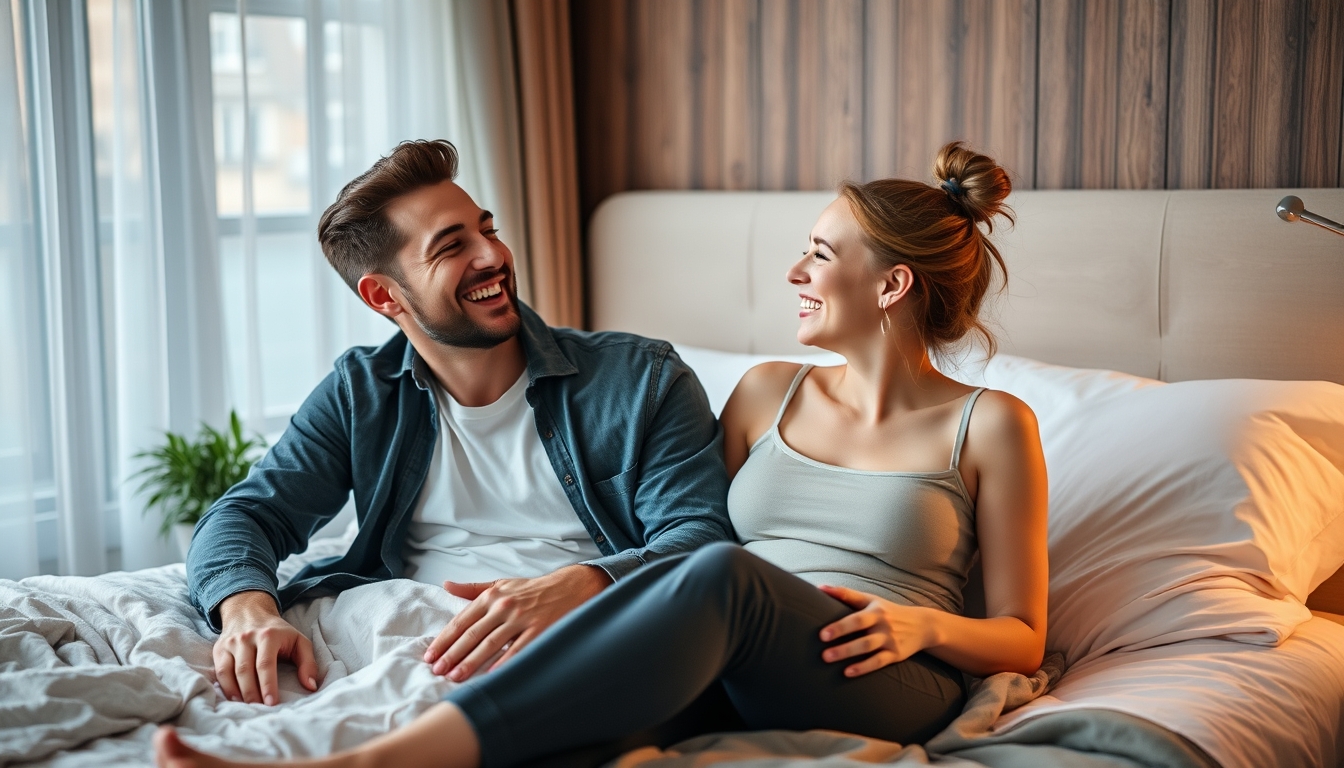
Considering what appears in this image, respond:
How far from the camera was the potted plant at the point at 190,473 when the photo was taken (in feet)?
8.50

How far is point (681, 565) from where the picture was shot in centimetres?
129

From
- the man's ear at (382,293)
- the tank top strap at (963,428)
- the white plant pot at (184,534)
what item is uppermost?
the man's ear at (382,293)

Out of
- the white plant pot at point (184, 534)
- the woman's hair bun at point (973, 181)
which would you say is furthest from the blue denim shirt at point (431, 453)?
the white plant pot at point (184, 534)

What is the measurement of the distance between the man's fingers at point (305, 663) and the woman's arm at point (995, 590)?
26.0 inches

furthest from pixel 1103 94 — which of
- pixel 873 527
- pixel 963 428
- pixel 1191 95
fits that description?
pixel 873 527

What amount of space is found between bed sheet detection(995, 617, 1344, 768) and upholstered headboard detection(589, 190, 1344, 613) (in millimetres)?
414

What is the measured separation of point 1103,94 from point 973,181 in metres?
0.82

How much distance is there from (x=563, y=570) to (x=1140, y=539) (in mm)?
820

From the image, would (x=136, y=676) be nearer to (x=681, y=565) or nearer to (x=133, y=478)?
(x=681, y=565)

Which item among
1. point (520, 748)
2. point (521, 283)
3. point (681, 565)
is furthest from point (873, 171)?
point (520, 748)

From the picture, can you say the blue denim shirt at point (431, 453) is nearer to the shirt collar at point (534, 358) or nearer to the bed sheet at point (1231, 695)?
the shirt collar at point (534, 358)

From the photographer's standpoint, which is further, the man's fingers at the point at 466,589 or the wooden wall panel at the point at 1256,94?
the wooden wall panel at the point at 1256,94

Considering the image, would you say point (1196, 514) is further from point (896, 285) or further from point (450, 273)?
point (450, 273)

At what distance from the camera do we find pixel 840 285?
65.0 inches
